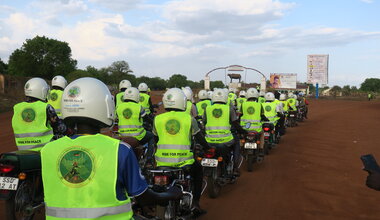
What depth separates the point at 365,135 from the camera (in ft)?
55.3

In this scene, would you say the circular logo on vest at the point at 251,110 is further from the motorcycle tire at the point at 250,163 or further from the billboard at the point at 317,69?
the billboard at the point at 317,69

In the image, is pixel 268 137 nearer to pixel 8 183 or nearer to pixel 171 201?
pixel 171 201

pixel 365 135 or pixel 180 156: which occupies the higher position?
pixel 180 156

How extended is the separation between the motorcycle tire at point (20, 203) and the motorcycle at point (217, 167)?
2.80m

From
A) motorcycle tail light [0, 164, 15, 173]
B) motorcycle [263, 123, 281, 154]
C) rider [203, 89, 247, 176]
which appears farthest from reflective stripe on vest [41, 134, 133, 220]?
motorcycle [263, 123, 281, 154]

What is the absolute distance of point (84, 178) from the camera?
226 centimetres

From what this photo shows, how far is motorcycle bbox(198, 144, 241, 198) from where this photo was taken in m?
6.48

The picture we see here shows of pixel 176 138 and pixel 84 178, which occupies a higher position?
pixel 84 178

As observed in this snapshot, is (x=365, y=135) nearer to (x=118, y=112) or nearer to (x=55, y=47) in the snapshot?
(x=118, y=112)

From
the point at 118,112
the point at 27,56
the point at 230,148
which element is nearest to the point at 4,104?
the point at 118,112

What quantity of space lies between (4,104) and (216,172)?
21189 millimetres

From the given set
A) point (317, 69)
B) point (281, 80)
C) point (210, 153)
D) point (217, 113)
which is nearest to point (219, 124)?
point (217, 113)

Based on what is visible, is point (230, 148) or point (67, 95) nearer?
point (67, 95)

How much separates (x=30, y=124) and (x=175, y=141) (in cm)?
226
